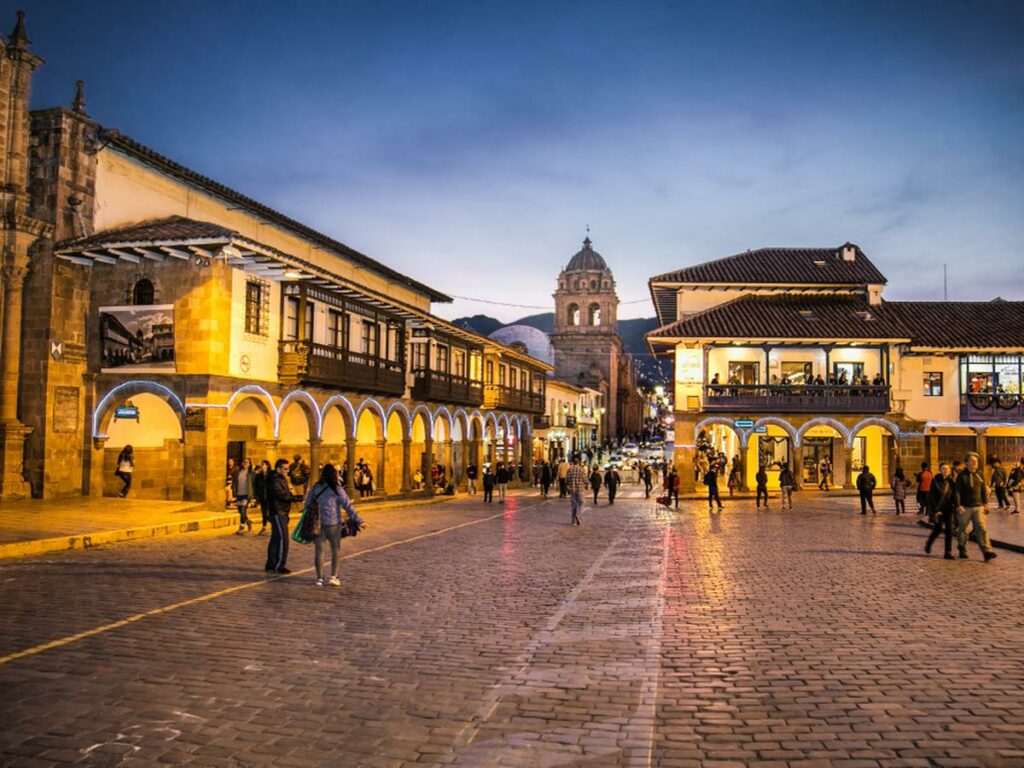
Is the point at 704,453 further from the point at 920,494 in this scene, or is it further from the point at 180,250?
the point at 180,250

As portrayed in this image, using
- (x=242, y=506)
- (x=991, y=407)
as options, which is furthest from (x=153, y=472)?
(x=991, y=407)

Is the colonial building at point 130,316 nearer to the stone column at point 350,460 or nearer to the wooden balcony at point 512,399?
the stone column at point 350,460

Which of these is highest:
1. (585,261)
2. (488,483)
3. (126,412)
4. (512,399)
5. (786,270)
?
(585,261)

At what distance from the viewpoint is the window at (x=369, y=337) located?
30.9 m

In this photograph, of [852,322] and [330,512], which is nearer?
[330,512]

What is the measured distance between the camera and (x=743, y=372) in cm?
3709

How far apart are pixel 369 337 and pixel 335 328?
265 cm

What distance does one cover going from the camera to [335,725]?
216 inches

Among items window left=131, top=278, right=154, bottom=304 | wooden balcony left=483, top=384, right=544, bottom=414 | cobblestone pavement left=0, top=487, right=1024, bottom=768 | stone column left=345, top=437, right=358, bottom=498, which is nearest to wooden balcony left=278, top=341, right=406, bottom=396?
stone column left=345, top=437, right=358, bottom=498

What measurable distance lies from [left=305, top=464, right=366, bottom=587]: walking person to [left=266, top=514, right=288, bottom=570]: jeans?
92 cm

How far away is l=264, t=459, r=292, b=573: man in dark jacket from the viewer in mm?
11617

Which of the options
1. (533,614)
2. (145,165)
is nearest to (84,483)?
(145,165)

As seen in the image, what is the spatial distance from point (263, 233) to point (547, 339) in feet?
253

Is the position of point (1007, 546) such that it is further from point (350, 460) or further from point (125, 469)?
point (350, 460)
